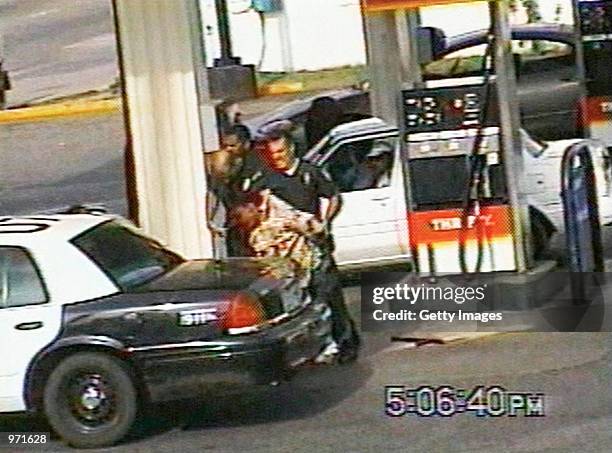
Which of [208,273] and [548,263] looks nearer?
[208,273]

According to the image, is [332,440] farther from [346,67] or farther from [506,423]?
[346,67]

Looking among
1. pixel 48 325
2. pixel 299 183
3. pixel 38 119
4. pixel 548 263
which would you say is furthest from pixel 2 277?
pixel 548 263

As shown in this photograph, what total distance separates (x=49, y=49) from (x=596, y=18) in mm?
4304

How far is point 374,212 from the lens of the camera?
1322cm

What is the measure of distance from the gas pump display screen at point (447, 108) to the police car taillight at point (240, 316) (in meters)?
3.07

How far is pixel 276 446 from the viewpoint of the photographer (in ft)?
31.5

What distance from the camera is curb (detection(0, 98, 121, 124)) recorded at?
13055mm

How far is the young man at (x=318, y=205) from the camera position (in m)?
11.0

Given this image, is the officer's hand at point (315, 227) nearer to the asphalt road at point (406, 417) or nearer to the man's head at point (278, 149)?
the man's head at point (278, 149)

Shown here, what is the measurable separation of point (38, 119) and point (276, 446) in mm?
4424

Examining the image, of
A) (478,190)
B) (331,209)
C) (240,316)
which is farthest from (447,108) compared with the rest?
(240,316)

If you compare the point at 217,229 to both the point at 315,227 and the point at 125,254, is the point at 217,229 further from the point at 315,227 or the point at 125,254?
the point at 125,254

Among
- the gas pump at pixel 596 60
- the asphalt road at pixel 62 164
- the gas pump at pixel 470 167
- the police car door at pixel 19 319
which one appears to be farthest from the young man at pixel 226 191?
the gas pump at pixel 596 60
